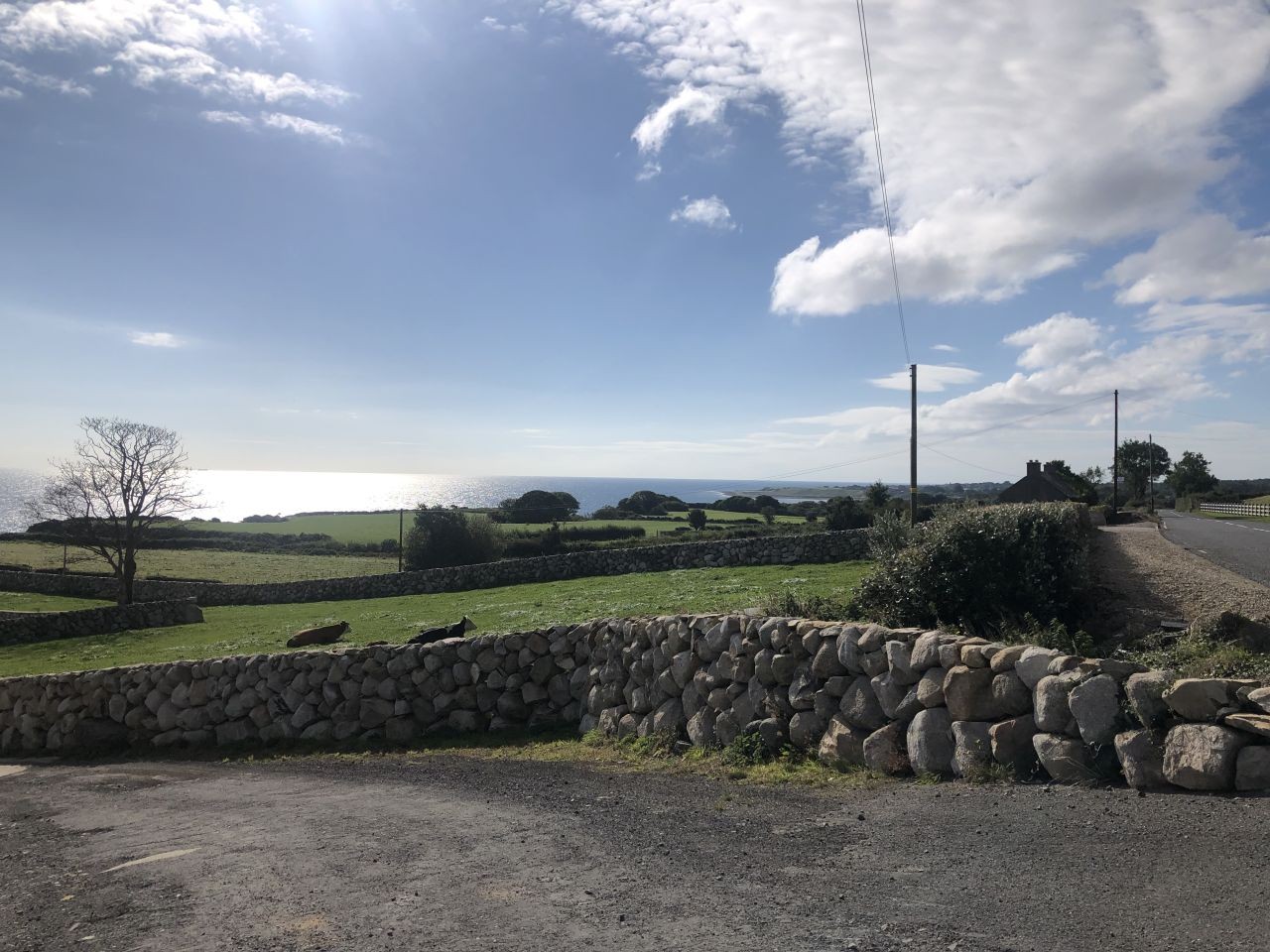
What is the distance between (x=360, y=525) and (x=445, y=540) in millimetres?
45982

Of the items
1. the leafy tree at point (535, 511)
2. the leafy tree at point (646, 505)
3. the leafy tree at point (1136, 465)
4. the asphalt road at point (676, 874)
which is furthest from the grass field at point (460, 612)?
the leafy tree at point (1136, 465)

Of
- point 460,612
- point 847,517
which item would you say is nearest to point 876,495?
point 847,517

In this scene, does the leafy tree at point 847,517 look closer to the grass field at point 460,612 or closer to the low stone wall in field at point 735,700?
the grass field at point 460,612

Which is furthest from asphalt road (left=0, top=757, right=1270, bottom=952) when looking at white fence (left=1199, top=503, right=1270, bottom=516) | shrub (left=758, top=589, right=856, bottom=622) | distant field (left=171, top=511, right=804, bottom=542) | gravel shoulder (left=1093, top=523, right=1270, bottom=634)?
white fence (left=1199, top=503, right=1270, bottom=516)

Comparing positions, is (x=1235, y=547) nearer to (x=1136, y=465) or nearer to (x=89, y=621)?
(x=89, y=621)

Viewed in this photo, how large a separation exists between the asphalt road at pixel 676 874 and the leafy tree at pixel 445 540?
1500 inches

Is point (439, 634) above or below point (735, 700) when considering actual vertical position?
below

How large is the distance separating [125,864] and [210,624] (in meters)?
25.0

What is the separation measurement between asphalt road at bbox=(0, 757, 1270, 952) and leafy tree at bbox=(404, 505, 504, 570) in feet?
125

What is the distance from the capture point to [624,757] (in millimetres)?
9977

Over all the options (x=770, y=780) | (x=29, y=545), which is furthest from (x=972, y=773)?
(x=29, y=545)

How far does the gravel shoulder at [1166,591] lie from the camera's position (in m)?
10.6

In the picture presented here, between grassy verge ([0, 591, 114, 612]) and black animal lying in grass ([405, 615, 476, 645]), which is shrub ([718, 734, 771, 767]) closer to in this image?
black animal lying in grass ([405, 615, 476, 645])

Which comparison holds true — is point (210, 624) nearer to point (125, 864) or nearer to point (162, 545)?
point (125, 864)
